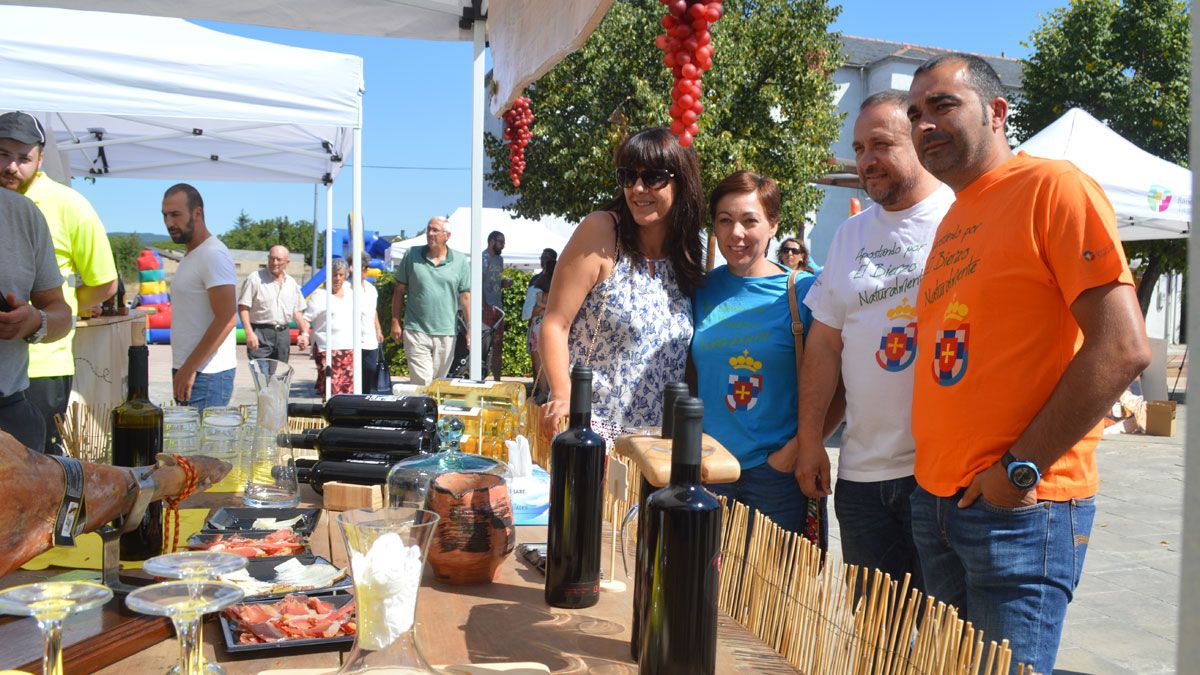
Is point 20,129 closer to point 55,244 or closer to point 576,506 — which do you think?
point 55,244

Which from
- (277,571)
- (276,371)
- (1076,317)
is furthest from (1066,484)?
(276,371)

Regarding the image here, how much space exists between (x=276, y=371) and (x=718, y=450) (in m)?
1.45

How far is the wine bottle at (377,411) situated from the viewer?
233cm

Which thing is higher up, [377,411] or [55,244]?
[55,244]

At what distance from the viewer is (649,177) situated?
2711mm

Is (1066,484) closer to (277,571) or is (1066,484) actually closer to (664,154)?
(664,154)

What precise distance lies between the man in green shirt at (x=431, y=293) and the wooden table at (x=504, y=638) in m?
6.61

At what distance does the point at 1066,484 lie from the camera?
193cm

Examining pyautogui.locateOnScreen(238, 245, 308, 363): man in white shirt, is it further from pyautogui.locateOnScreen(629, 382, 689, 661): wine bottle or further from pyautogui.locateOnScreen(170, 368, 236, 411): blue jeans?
pyautogui.locateOnScreen(629, 382, 689, 661): wine bottle

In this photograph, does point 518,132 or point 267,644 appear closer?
point 267,644

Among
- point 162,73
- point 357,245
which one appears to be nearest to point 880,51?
point 357,245

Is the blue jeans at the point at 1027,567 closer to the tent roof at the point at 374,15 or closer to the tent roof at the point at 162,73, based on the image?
the tent roof at the point at 374,15

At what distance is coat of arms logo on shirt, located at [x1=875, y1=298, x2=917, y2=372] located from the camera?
2389 millimetres

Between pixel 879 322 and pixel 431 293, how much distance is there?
20.2 feet
